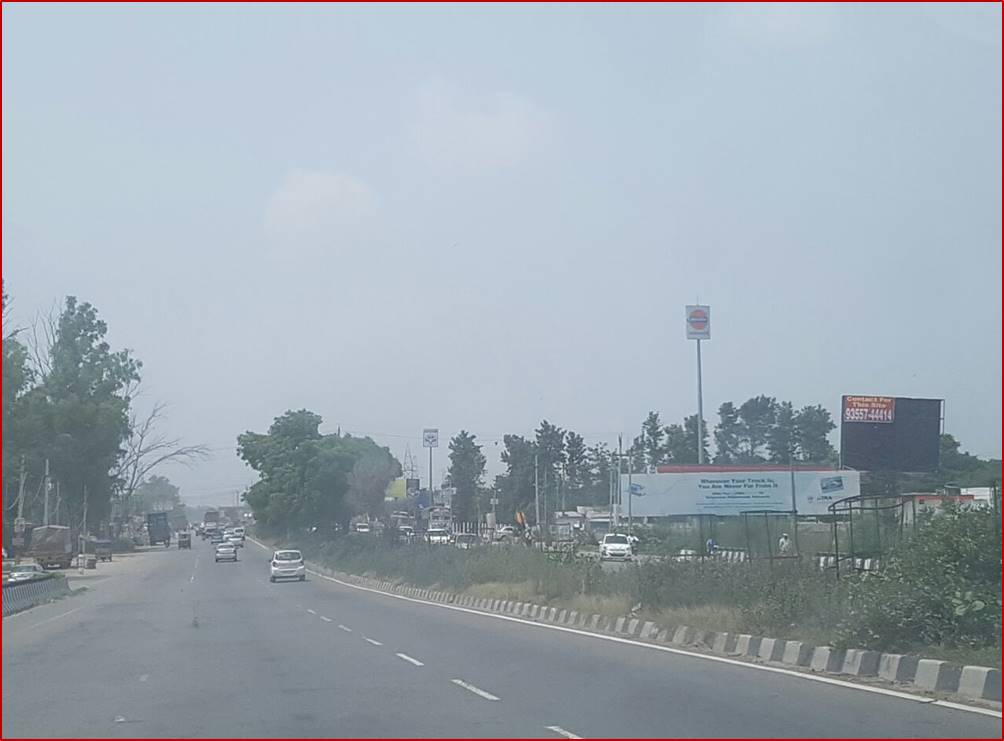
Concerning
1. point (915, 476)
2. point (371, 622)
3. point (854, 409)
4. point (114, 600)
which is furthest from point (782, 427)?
point (371, 622)

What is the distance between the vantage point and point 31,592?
4275 centimetres

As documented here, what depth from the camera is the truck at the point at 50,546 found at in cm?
7375

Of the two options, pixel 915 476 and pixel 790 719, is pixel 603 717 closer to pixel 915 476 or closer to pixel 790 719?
pixel 790 719

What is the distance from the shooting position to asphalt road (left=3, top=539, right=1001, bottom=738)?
41.2ft

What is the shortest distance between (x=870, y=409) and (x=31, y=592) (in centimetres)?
2891

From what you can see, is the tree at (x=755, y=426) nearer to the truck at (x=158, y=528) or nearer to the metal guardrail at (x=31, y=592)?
the metal guardrail at (x=31, y=592)

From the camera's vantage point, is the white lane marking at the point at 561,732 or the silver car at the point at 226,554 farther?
the silver car at the point at 226,554

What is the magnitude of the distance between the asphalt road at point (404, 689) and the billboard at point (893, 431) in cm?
2022

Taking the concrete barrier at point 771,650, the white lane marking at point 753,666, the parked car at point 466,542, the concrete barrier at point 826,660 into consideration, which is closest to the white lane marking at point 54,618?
the white lane marking at point 753,666

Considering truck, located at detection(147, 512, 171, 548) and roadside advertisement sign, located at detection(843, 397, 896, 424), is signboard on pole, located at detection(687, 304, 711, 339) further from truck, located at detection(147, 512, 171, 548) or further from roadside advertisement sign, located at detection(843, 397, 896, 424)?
truck, located at detection(147, 512, 171, 548)

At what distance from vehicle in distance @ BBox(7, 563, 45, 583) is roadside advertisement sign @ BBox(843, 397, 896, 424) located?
2875 cm

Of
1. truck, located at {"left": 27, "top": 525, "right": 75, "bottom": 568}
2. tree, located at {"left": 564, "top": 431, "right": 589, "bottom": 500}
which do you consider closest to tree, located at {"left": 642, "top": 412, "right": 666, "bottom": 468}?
tree, located at {"left": 564, "top": 431, "right": 589, "bottom": 500}

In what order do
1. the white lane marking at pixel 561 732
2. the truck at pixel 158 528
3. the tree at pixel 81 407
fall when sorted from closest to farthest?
the white lane marking at pixel 561 732 → the tree at pixel 81 407 → the truck at pixel 158 528

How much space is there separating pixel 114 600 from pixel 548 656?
26.2 meters
